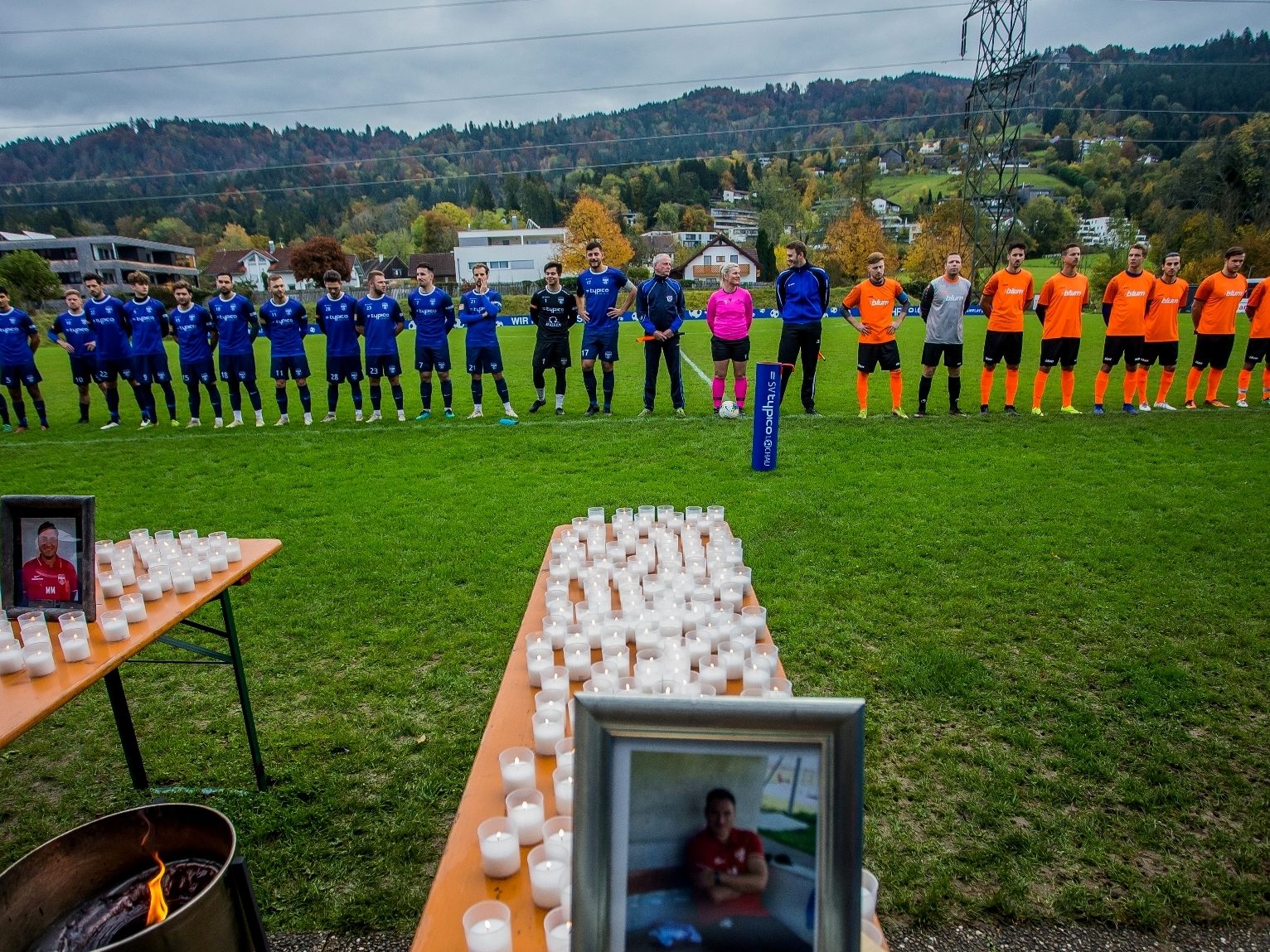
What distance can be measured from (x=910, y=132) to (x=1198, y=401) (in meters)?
160

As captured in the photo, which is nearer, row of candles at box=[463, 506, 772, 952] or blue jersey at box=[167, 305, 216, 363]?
row of candles at box=[463, 506, 772, 952]

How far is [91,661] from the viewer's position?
8.36 ft

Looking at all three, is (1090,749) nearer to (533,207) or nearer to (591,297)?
(591,297)

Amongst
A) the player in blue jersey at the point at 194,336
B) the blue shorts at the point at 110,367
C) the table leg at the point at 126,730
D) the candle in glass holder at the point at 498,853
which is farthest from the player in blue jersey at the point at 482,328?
the candle in glass holder at the point at 498,853

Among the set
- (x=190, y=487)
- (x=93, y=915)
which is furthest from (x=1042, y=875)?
(x=190, y=487)

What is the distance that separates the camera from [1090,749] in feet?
11.2

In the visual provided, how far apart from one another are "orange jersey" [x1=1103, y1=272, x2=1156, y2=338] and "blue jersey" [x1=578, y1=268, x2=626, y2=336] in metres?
7.14

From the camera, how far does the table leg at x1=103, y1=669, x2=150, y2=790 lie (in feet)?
10.6

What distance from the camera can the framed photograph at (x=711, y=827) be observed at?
3.32ft

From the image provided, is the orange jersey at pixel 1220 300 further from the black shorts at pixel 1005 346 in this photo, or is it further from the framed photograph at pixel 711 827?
the framed photograph at pixel 711 827

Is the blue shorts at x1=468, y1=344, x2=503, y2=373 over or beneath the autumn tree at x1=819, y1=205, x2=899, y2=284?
beneath

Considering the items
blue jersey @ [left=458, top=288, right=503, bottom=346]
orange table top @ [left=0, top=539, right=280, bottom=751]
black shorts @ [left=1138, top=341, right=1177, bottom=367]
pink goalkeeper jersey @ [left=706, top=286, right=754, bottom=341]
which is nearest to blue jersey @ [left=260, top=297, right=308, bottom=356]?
blue jersey @ [left=458, top=288, right=503, bottom=346]

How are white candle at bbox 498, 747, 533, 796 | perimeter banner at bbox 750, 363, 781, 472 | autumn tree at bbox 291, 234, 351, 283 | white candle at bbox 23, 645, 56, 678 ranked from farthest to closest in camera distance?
autumn tree at bbox 291, 234, 351, 283 < perimeter banner at bbox 750, 363, 781, 472 < white candle at bbox 23, 645, 56, 678 < white candle at bbox 498, 747, 533, 796

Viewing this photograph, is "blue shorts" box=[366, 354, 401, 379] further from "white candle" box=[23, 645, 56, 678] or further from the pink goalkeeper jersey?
"white candle" box=[23, 645, 56, 678]
